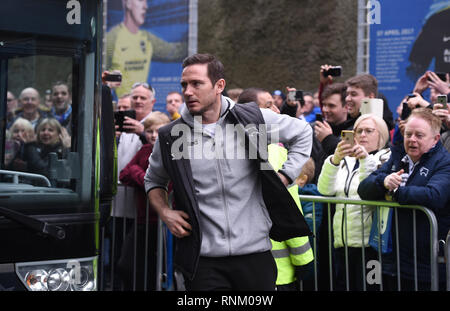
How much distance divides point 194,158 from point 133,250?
2.89 meters

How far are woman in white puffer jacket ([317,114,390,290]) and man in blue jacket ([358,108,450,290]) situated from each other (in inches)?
9.8

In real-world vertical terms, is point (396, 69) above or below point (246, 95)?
above

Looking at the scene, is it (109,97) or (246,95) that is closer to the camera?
(109,97)

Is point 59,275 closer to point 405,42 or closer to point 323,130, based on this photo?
point 323,130

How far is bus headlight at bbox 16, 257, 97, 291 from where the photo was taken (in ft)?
12.2

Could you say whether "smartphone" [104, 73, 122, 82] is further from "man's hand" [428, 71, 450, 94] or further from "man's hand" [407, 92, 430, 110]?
"man's hand" [428, 71, 450, 94]

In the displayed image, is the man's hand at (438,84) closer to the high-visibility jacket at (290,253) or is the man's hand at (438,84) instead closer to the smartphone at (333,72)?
the smartphone at (333,72)

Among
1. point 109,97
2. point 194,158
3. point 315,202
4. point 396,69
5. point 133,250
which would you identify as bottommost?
point 133,250

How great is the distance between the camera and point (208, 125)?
3941 millimetres

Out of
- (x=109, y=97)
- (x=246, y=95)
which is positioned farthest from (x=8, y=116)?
(x=246, y=95)

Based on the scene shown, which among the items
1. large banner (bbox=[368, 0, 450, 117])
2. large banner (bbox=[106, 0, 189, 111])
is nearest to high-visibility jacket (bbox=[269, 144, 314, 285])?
large banner (bbox=[368, 0, 450, 117])

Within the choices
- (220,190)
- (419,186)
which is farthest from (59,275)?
(419,186)

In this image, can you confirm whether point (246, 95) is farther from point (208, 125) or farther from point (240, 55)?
point (240, 55)
